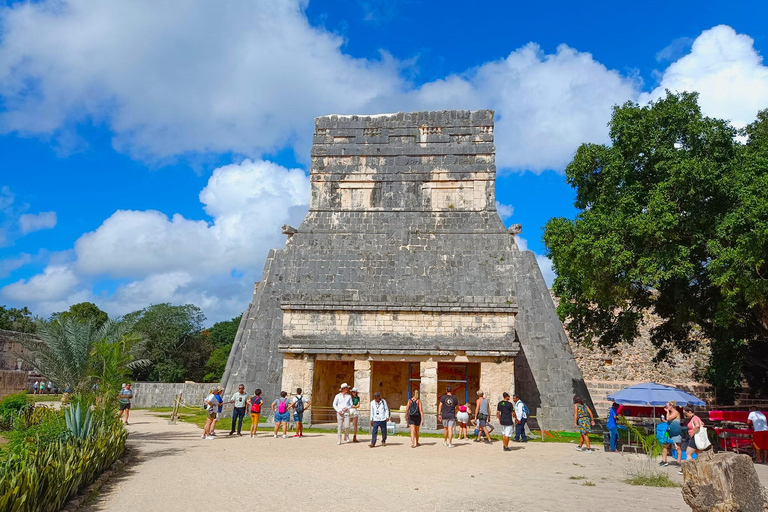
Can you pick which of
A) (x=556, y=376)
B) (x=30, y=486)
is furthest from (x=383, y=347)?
(x=30, y=486)

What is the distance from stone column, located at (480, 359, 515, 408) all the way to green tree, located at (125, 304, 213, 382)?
28.9m

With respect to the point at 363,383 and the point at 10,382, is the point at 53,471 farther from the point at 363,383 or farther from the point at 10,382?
the point at 10,382

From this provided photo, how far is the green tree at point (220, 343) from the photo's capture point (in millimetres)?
39656

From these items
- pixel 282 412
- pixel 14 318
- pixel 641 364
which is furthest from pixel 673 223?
pixel 14 318

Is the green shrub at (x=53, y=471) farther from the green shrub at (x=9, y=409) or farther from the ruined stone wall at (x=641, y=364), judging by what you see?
the ruined stone wall at (x=641, y=364)

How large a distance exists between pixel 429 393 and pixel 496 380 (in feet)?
6.03

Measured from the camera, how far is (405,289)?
1809cm

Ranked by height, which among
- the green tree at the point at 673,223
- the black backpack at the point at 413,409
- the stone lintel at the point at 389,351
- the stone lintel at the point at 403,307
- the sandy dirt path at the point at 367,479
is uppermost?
the green tree at the point at 673,223

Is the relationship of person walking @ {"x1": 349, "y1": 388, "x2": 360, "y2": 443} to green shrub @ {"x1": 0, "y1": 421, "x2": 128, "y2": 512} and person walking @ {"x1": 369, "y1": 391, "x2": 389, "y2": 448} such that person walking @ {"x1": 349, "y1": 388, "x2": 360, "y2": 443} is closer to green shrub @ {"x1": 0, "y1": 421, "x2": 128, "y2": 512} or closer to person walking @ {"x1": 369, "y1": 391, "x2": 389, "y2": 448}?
person walking @ {"x1": 369, "y1": 391, "x2": 389, "y2": 448}

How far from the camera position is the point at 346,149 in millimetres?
21281

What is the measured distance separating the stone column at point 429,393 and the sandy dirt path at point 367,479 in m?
2.11

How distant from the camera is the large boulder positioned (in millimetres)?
5242

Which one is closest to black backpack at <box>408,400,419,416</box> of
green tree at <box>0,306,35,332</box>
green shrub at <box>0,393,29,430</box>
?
green shrub at <box>0,393,29,430</box>

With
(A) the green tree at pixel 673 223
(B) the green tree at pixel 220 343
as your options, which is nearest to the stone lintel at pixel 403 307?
(A) the green tree at pixel 673 223
